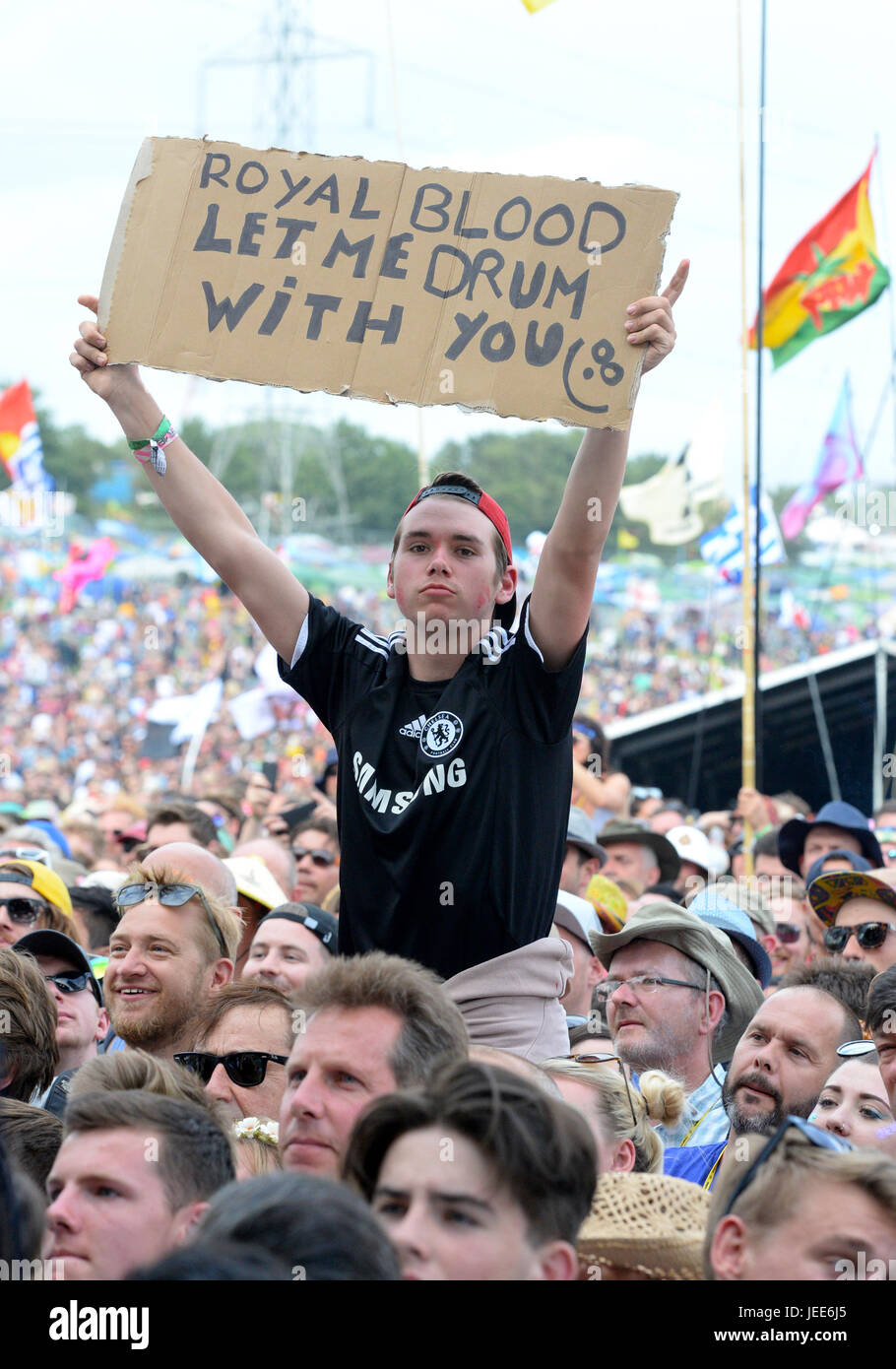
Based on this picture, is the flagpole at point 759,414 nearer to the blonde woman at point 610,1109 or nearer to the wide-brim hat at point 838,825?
the wide-brim hat at point 838,825

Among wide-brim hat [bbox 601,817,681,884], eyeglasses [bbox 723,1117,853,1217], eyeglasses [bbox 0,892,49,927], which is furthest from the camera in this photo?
wide-brim hat [bbox 601,817,681,884]

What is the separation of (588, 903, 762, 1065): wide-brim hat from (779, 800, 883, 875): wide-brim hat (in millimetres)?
2236

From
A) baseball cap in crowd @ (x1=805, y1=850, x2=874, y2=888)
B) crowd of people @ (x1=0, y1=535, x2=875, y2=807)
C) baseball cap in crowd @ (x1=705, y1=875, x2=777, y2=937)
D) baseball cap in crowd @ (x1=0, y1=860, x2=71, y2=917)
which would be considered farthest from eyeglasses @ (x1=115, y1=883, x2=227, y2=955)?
crowd of people @ (x1=0, y1=535, x2=875, y2=807)

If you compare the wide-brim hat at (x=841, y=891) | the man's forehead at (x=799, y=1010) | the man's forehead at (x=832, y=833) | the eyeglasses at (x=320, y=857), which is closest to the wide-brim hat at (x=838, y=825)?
the man's forehead at (x=832, y=833)

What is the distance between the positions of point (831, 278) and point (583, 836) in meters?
7.48

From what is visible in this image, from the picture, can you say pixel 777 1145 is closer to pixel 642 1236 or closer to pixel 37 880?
pixel 642 1236

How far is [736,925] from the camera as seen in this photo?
17.7 feet

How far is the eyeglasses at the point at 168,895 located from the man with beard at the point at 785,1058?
1.52 m

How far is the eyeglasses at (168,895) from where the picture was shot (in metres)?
4.76

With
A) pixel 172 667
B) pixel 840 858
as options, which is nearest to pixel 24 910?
pixel 840 858

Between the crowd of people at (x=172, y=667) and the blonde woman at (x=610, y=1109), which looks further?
the crowd of people at (x=172, y=667)

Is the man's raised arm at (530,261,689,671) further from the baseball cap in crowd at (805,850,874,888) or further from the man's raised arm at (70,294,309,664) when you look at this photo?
the baseball cap in crowd at (805,850,874,888)

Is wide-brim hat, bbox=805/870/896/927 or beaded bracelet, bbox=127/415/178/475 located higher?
beaded bracelet, bbox=127/415/178/475

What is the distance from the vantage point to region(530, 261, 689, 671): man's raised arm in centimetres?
304
